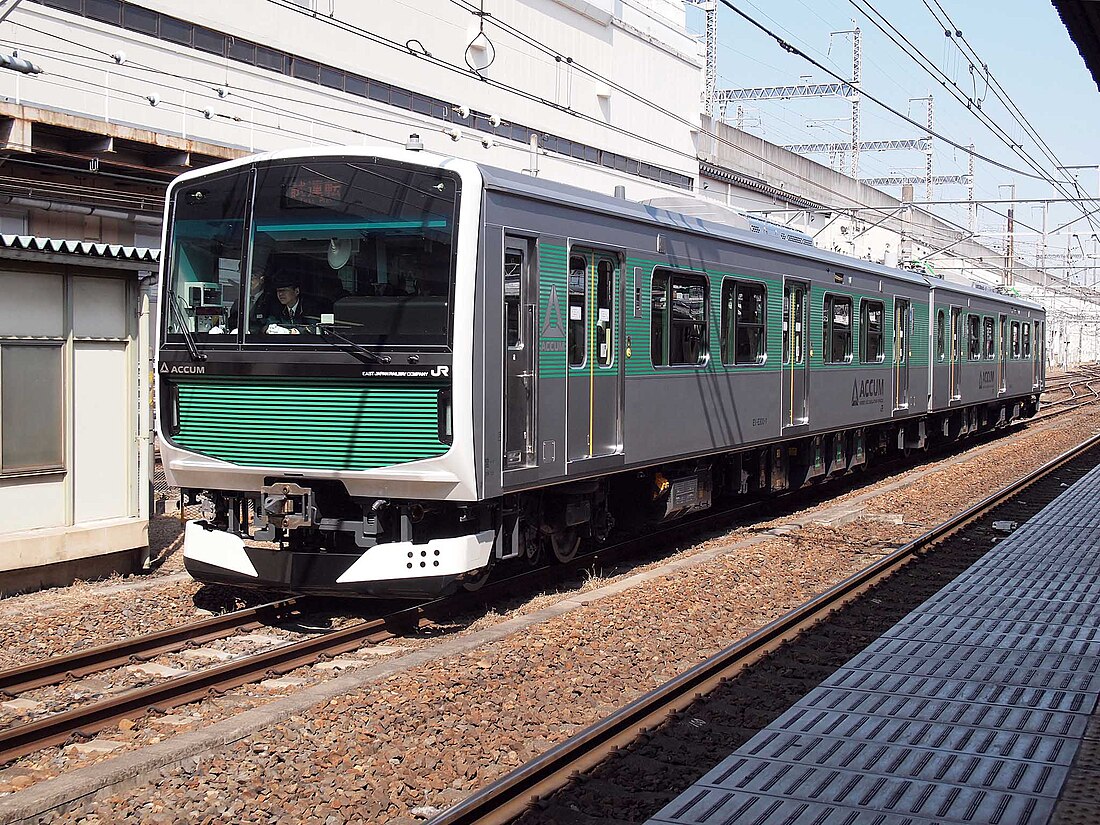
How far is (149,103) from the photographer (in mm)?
18891

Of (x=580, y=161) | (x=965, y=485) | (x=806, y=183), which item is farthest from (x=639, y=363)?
(x=806, y=183)

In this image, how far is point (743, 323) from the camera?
1203 cm

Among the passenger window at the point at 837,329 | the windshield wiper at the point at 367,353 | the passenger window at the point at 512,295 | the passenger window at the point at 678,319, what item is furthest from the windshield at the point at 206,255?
the passenger window at the point at 837,329

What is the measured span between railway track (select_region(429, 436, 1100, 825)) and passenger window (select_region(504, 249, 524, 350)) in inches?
99.9

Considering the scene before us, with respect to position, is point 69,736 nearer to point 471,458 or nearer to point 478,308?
point 471,458

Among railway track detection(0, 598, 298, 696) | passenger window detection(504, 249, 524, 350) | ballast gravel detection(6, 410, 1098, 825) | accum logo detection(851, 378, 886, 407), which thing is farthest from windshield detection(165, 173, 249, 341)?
accum logo detection(851, 378, 886, 407)

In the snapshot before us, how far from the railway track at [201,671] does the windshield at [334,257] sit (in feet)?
6.47

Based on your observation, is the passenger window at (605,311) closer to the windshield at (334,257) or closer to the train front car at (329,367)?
the train front car at (329,367)

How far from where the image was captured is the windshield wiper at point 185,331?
8133 mm

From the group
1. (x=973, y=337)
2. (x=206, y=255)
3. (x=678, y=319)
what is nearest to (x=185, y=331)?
(x=206, y=255)

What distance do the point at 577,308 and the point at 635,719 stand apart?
3747 mm

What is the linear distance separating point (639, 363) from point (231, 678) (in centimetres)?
450

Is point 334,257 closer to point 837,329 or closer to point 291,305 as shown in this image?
point 291,305

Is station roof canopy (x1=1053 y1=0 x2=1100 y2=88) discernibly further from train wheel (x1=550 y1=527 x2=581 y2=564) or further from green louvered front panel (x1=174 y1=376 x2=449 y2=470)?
train wheel (x1=550 y1=527 x2=581 y2=564)
